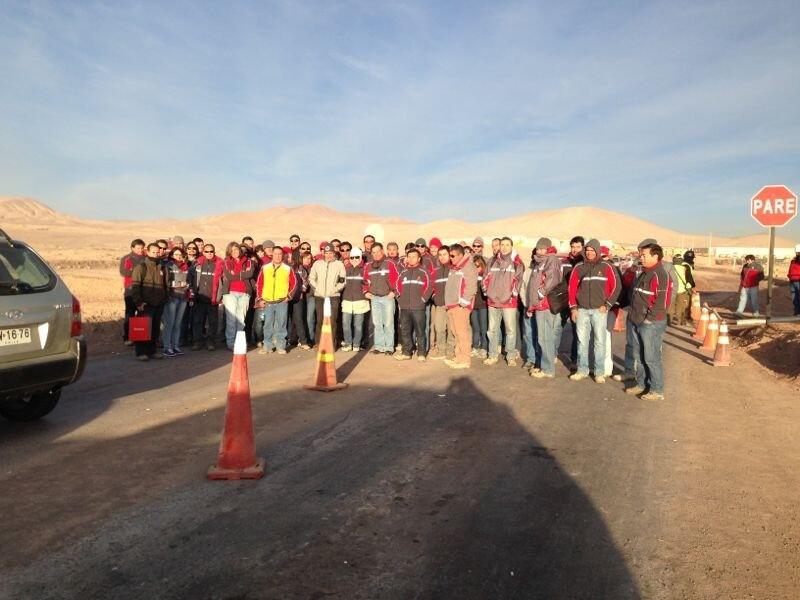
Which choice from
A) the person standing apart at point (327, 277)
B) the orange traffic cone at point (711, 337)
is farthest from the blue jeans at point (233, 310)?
the orange traffic cone at point (711, 337)

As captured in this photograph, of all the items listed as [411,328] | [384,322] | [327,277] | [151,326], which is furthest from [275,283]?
[411,328]

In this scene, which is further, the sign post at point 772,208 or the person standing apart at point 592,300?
the sign post at point 772,208

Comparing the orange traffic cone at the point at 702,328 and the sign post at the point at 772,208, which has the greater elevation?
the sign post at the point at 772,208

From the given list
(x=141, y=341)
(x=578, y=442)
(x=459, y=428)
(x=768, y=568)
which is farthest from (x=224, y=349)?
(x=768, y=568)

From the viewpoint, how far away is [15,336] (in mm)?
5496

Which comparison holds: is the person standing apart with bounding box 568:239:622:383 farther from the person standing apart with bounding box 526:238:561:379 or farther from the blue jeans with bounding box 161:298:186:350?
the blue jeans with bounding box 161:298:186:350

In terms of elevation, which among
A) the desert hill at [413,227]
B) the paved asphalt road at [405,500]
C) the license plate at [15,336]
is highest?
the desert hill at [413,227]

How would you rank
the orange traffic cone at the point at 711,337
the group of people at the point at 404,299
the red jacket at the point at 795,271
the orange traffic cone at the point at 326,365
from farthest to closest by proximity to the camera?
the red jacket at the point at 795,271 → the orange traffic cone at the point at 711,337 → the group of people at the point at 404,299 → the orange traffic cone at the point at 326,365

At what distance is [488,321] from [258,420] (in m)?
6.01

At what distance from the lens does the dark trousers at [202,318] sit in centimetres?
1187

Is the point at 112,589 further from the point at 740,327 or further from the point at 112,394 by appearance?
the point at 740,327

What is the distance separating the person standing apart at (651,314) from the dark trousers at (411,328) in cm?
405

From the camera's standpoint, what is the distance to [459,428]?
6.46 meters

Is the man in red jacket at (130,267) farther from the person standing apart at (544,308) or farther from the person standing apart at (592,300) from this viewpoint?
the person standing apart at (592,300)
